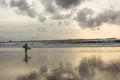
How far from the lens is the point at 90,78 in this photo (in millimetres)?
28203

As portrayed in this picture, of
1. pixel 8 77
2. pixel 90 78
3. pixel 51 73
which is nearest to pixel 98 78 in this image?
pixel 90 78

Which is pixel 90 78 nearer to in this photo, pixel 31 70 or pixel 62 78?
pixel 62 78

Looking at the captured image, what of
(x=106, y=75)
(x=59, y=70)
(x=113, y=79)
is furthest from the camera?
(x=59, y=70)

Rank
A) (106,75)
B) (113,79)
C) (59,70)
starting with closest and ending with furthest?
1. (113,79)
2. (106,75)
3. (59,70)

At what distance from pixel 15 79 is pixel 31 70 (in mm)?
5872

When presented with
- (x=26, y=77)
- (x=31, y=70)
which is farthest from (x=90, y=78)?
(x=31, y=70)

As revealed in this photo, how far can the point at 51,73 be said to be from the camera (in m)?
31.2

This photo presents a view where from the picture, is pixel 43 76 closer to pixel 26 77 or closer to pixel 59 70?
pixel 26 77

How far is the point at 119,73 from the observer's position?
3102 cm

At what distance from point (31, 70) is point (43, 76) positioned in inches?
180

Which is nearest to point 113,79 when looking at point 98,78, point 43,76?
point 98,78

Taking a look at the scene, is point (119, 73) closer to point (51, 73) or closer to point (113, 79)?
point (113, 79)

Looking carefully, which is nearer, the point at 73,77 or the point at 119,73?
the point at 73,77

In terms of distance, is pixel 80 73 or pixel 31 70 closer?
pixel 80 73
